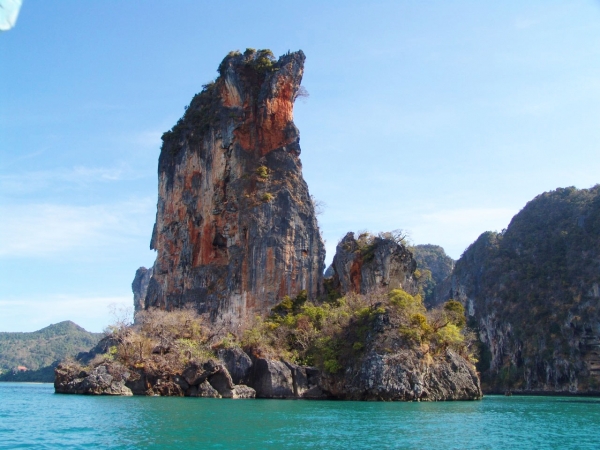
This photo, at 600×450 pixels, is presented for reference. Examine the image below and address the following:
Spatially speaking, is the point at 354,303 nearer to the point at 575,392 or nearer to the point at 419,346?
the point at 419,346

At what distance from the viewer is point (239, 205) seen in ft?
234

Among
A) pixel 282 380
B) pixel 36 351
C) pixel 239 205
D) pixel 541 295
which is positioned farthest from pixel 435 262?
pixel 282 380

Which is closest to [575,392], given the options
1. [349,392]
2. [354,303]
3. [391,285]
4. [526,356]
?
[526,356]

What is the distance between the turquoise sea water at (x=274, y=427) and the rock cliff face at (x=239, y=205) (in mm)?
29732

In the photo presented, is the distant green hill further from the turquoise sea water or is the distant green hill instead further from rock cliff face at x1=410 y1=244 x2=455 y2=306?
the turquoise sea water

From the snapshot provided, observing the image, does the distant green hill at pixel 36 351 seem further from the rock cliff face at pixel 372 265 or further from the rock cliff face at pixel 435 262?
the rock cliff face at pixel 372 265

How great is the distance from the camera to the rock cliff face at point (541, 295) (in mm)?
98938

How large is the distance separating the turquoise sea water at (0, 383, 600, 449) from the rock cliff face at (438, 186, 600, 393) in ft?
218

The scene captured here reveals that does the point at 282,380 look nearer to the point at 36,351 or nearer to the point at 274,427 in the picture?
the point at 274,427

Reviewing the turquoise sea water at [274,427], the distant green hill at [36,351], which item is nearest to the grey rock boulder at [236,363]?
the turquoise sea water at [274,427]

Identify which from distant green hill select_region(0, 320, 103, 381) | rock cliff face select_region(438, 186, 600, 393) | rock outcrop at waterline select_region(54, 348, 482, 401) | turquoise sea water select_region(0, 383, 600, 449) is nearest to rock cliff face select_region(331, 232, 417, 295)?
rock outcrop at waterline select_region(54, 348, 482, 401)

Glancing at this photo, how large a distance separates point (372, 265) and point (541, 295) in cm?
6021

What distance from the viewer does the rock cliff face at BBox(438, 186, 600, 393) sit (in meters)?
Answer: 98.9

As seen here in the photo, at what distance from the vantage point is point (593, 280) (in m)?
103
